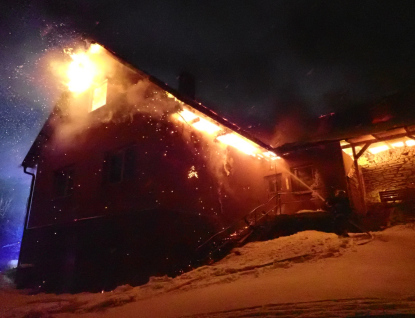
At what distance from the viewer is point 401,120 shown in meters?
12.3

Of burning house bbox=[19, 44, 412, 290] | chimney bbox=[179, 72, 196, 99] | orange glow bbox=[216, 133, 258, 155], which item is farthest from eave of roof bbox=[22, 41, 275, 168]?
chimney bbox=[179, 72, 196, 99]

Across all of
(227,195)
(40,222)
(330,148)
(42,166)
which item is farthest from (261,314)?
(42,166)

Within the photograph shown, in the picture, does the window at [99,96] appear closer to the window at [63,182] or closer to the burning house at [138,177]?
the burning house at [138,177]

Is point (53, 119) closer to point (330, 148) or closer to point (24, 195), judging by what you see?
point (330, 148)

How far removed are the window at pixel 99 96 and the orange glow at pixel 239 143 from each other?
4.80 metres

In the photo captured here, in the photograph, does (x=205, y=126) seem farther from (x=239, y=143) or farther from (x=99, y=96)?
(x=99, y=96)

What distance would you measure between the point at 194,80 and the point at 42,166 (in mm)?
8168

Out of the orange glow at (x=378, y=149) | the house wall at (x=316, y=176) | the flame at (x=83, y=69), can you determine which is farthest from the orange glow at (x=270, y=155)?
the flame at (x=83, y=69)

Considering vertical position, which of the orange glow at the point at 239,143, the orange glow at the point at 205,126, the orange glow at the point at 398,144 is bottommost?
the orange glow at the point at 398,144

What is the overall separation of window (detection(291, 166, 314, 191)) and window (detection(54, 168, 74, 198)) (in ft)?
32.1

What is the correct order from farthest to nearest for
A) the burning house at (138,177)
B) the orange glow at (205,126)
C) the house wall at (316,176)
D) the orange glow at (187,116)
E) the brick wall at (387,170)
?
1. the brick wall at (387,170)
2. the house wall at (316,176)
3. the orange glow at (205,126)
4. the orange glow at (187,116)
5. the burning house at (138,177)

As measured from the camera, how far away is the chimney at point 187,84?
1348 cm

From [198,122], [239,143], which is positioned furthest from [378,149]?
[198,122]

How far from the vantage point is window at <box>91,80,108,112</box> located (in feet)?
41.7
